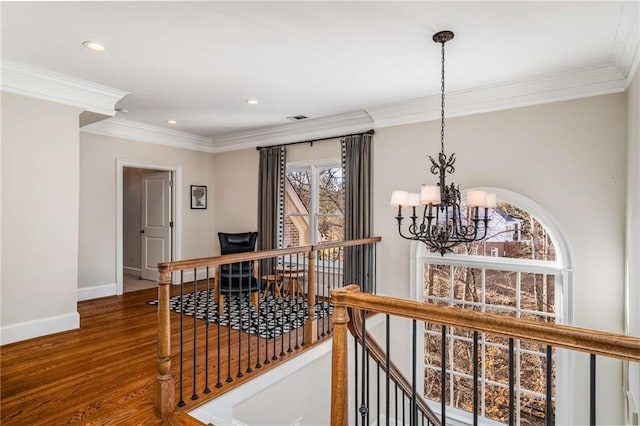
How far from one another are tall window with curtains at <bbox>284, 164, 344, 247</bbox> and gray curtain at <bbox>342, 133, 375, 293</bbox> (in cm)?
33

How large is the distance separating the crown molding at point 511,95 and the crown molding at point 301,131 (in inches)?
11.9

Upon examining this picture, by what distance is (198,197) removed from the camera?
21.0 feet

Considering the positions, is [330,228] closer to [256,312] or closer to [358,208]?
[358,208]

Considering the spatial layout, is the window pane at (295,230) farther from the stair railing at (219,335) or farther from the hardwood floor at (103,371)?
the hardwood floor at (103,371)

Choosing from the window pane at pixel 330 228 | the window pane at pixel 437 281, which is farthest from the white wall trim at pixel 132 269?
the window pane at pixel 437 281

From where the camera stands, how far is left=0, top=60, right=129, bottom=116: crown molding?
3.30 metres

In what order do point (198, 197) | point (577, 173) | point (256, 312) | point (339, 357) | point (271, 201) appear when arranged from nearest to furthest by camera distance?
1. point (339, 357)
2. point (577, 173)
3. point (256, 312)
4. point (271, 201)
5. point (198, 197)

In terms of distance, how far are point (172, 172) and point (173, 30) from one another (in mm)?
3908

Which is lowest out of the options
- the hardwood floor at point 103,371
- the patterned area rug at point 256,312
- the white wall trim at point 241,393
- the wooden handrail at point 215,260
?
the white wall trim at point 241,393

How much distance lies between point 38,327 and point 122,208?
237 centimetres

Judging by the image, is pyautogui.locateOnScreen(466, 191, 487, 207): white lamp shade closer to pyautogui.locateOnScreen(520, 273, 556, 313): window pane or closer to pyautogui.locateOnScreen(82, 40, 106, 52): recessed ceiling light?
pyautogui.locateOnScreen(520, 273, 556, 313): window pane

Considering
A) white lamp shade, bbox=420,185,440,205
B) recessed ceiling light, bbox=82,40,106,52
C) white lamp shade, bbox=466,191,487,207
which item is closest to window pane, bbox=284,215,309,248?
white lamp shade, bbox=420,185,440,205

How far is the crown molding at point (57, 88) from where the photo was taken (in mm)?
3301

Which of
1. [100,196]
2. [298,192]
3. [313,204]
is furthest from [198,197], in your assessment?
[313,204]
